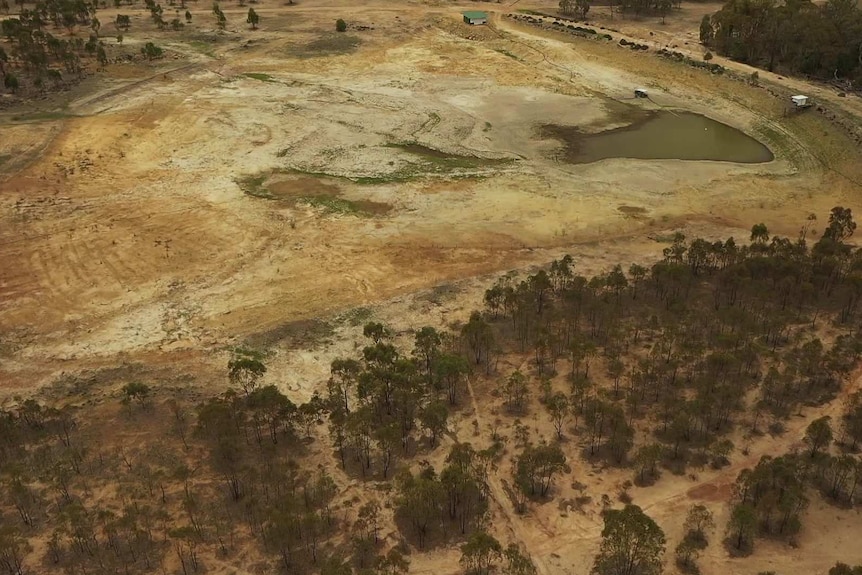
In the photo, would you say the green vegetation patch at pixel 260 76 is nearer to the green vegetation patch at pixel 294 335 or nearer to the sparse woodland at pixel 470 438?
the green vegetation patch at pixel 294 335

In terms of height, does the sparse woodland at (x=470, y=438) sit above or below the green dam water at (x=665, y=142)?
below

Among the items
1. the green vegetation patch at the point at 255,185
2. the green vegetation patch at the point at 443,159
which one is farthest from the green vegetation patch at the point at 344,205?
the green vegetation patch at the point at 443,159

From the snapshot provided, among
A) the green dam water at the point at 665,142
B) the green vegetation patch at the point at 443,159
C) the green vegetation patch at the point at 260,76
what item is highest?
the green vegetation patch at the point at 260,76

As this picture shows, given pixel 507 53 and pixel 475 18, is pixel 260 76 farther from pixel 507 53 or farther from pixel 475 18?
pixel 475 18

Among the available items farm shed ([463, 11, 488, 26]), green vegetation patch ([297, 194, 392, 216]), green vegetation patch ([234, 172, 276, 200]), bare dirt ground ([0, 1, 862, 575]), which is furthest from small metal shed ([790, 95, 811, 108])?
green vegetation patch ([234, 172, 276, 200])

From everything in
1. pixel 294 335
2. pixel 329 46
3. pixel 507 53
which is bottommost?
pixel 294 335

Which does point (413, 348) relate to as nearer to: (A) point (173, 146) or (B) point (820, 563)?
(B) point (820, 563)

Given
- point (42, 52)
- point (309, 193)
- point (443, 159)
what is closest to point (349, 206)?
point (309, 193)
